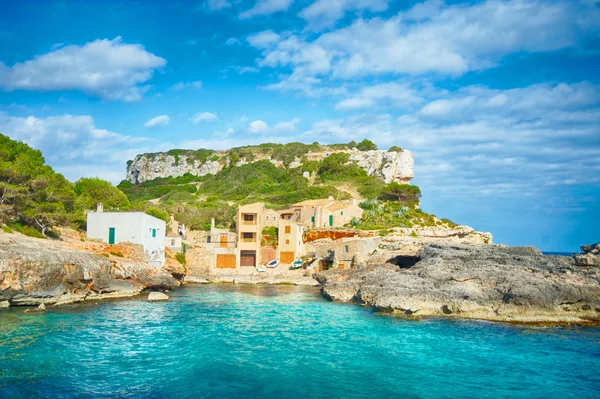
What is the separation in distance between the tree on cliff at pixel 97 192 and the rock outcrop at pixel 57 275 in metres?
19.5

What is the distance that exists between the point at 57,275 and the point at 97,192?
26062 mm

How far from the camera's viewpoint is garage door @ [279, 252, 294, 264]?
4769 cm

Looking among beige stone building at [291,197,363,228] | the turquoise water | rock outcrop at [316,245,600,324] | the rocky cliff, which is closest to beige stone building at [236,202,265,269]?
beige stone building at [291,197,363,228]

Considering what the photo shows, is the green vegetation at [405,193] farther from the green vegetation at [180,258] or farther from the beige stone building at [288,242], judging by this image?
the green vegetation at [180,258]

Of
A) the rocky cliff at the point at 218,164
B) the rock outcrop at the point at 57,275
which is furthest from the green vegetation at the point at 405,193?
the rock outcrop at the point at 57,275

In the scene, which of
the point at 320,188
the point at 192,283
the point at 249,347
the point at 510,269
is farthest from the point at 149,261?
the point at 320,188

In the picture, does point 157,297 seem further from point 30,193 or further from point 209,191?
point 209,191

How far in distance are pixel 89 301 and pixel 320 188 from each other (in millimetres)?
54344

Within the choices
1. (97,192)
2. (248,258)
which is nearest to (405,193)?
(248,258)

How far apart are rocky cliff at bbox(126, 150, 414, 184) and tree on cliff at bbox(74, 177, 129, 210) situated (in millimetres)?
58440

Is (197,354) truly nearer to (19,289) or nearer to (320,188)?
(19,289)

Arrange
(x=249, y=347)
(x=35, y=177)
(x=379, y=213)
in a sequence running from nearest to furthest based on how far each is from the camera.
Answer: (x=249, y=347)
(x=35, y=177)
(x=379, y=213)

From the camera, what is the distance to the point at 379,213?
59.9 m

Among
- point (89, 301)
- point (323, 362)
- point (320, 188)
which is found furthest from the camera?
point (320, 188)
